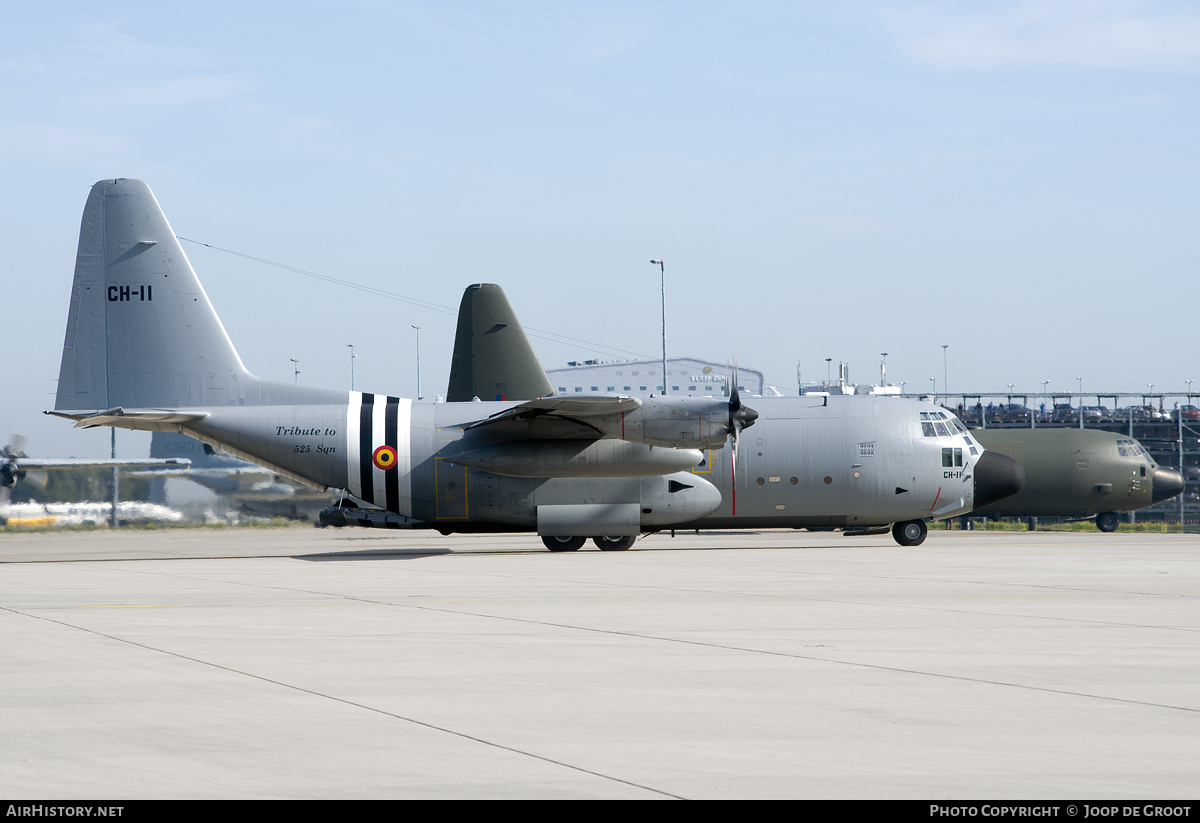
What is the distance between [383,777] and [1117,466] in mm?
42007

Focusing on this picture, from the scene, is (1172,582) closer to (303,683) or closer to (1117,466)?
(303,683)

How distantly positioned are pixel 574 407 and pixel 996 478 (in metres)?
13.4

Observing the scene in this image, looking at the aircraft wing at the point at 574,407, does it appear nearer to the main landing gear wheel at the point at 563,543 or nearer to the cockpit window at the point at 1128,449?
the main landing gear wheel at the point at 563,543

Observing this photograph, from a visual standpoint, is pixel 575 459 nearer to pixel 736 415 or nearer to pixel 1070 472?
pixel 736 415

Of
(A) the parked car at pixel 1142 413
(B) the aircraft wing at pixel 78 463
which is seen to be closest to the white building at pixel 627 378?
(A) the parked car at pixel 1142 413

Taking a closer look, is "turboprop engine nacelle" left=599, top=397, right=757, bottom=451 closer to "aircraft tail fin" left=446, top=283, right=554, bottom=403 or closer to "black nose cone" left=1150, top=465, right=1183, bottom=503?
"aircraft tail fin" left=446, top=283, right=554, bottom=403

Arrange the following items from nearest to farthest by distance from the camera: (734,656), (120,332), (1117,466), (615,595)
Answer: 1. (734,656)
2. (615,595)
3. (120,332)
4. (1117,466)

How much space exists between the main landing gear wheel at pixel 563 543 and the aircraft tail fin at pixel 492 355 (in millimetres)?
11143

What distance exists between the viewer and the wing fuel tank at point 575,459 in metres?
30.4

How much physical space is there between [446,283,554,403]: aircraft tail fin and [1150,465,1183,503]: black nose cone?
81.5ft

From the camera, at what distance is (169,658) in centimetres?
1170

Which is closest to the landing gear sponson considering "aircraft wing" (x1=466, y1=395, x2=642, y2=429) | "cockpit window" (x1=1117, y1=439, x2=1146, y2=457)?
"aircraft wing" (x1=466, y1=395, x2=642, y2=429)

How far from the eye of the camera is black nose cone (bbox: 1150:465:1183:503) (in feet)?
148
